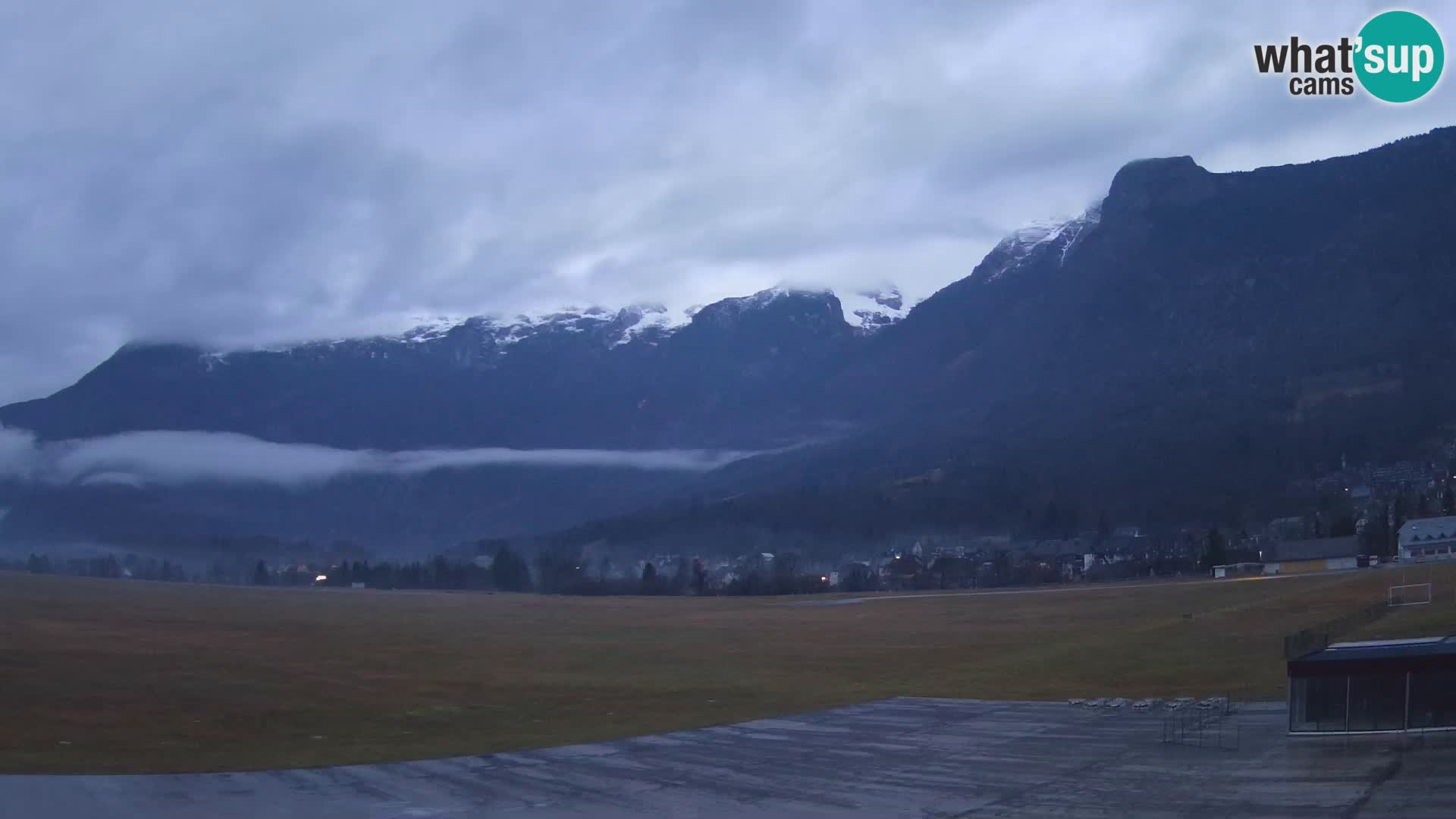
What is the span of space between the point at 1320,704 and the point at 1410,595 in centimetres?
2757

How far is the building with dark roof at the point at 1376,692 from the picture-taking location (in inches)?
1097

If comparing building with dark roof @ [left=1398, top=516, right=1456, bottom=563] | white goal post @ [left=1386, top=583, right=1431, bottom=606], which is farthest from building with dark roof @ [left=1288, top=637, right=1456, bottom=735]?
building with dark roof @ [left=1398, top=516, right=1456, bottom=563]

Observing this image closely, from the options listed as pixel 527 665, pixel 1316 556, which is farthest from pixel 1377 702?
pixel 1316 556

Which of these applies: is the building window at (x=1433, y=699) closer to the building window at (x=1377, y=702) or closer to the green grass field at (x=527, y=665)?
the building window at (x=1377, y=702)

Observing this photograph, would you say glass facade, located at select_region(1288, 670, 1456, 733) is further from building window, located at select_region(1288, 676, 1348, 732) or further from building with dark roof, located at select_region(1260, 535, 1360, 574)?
building with dark roof, located at select_region(1260, 535, 1360, 574)

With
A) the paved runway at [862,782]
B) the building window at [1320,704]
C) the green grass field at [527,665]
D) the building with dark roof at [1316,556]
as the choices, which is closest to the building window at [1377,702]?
the building window at [1320,704]

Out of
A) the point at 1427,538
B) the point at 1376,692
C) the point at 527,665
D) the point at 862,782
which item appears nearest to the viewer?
the point at 862,782

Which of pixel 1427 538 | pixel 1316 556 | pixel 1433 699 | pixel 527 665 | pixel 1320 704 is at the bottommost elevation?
pixel 527 665

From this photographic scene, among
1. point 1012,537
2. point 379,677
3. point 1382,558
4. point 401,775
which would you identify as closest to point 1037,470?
point 1012,537

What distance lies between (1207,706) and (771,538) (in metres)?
143

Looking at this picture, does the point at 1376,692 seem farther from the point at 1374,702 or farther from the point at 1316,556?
the point at 1316,556

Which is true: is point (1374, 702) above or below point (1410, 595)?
below

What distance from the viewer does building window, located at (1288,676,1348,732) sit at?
28844mm

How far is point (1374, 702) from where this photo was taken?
28.6m
